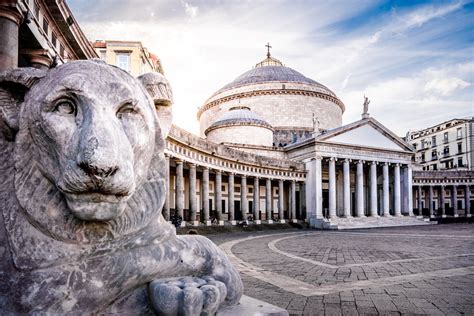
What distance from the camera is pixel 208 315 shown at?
1.77 m

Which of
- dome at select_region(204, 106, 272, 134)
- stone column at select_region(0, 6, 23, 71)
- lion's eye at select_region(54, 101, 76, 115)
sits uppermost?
dome at select_region(204, 106, 272, 134)

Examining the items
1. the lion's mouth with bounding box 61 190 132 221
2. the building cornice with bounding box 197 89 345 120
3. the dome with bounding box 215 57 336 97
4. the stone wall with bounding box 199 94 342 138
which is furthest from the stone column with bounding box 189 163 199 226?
the dome with bounding box 215 57 336 97

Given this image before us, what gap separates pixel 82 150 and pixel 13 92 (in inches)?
26.1

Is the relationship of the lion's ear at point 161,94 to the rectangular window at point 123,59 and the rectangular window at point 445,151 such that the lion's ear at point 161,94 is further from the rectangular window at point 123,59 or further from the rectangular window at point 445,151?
the rectangular window at point 445,151

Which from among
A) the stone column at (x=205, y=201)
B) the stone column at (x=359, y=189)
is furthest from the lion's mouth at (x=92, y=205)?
the stone column at (x=359, y=189)

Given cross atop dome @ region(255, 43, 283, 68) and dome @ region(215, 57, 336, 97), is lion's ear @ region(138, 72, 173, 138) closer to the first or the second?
dome @ region(215, 57, 336, 97)

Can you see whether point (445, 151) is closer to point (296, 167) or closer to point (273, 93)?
point (273, 93)

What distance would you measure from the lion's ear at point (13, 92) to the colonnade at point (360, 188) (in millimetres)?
37198

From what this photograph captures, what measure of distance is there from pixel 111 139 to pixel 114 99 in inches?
10.7

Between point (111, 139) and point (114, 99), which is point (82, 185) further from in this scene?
point (114, 99)

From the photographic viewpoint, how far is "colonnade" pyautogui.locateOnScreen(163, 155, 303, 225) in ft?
81.2

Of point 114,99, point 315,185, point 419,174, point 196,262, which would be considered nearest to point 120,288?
point 196,262

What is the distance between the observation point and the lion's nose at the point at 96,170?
5.10ft

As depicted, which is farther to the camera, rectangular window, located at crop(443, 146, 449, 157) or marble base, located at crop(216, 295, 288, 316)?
rectangular window, located at crop(443, 146, 449, 157)
